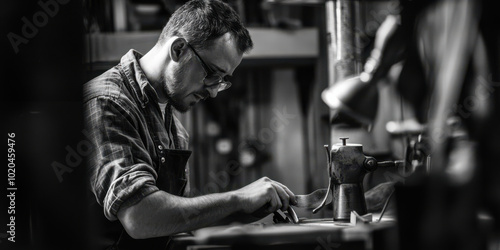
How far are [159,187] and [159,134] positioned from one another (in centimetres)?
14

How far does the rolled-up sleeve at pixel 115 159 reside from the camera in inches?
47.6

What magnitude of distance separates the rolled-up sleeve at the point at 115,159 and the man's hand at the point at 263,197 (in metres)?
0.21

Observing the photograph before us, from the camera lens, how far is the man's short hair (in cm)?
141

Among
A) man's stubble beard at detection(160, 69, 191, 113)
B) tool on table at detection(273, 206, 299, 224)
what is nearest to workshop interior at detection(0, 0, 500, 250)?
tool on table at detection(273, 206, 299, 224)

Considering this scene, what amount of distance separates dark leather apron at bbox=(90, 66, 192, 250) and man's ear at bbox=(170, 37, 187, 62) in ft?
0.44

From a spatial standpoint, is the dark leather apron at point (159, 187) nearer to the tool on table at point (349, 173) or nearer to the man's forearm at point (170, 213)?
the man's forearm at point (170, 213)

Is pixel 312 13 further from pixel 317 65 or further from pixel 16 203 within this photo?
pixel 16 203

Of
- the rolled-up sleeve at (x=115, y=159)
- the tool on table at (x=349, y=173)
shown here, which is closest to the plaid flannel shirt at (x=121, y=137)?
the rolled-up sleeve at (x=115, y=159)

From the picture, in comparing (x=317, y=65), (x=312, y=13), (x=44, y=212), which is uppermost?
(x=312, y=13)

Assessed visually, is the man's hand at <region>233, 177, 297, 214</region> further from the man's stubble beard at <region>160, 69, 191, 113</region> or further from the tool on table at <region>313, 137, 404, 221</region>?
the man's stubble beard at <region>160, 69, 191, 113</region>

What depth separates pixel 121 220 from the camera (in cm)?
123

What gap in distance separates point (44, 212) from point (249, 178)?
41.1 inches

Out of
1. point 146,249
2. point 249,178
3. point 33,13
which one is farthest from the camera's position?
point 249,178

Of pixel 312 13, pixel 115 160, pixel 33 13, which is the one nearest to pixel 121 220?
pixel 115 160
